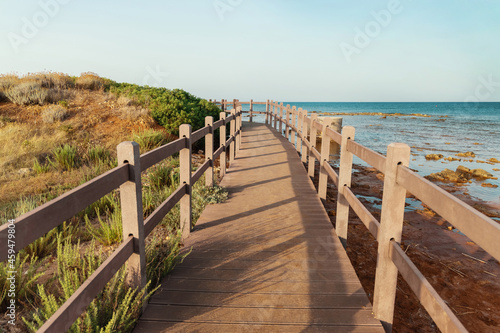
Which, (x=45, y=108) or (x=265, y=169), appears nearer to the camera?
(x=265, y=169)

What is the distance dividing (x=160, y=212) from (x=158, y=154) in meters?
0.58

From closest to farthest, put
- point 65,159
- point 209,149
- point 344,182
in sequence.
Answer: point 344,182, point 209,149, point 65,159

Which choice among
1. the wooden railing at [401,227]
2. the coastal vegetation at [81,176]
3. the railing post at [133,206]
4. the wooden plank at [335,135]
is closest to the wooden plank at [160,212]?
Answer: the railing post at [133,206]

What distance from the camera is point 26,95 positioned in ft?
45.0

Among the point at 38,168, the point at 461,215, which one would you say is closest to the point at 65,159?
the point at 38,168

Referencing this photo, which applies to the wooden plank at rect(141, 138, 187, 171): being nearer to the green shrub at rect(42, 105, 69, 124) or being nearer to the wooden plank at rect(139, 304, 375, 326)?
the wooden plank at rect(139, 304, 375, 326)

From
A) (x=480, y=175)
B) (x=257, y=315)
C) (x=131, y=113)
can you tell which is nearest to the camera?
(x=257, y=315)

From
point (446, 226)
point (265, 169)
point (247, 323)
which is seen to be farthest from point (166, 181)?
point (446, 226)

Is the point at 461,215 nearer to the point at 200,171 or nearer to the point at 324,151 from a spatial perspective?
the point at 200,171

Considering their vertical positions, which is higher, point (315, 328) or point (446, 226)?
point (315, 328)

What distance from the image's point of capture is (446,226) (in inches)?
261

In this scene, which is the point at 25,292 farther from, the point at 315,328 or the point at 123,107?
the point at 123,107

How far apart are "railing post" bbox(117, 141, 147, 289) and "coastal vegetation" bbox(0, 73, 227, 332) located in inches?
7.6

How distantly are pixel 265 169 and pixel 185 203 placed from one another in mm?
4364
